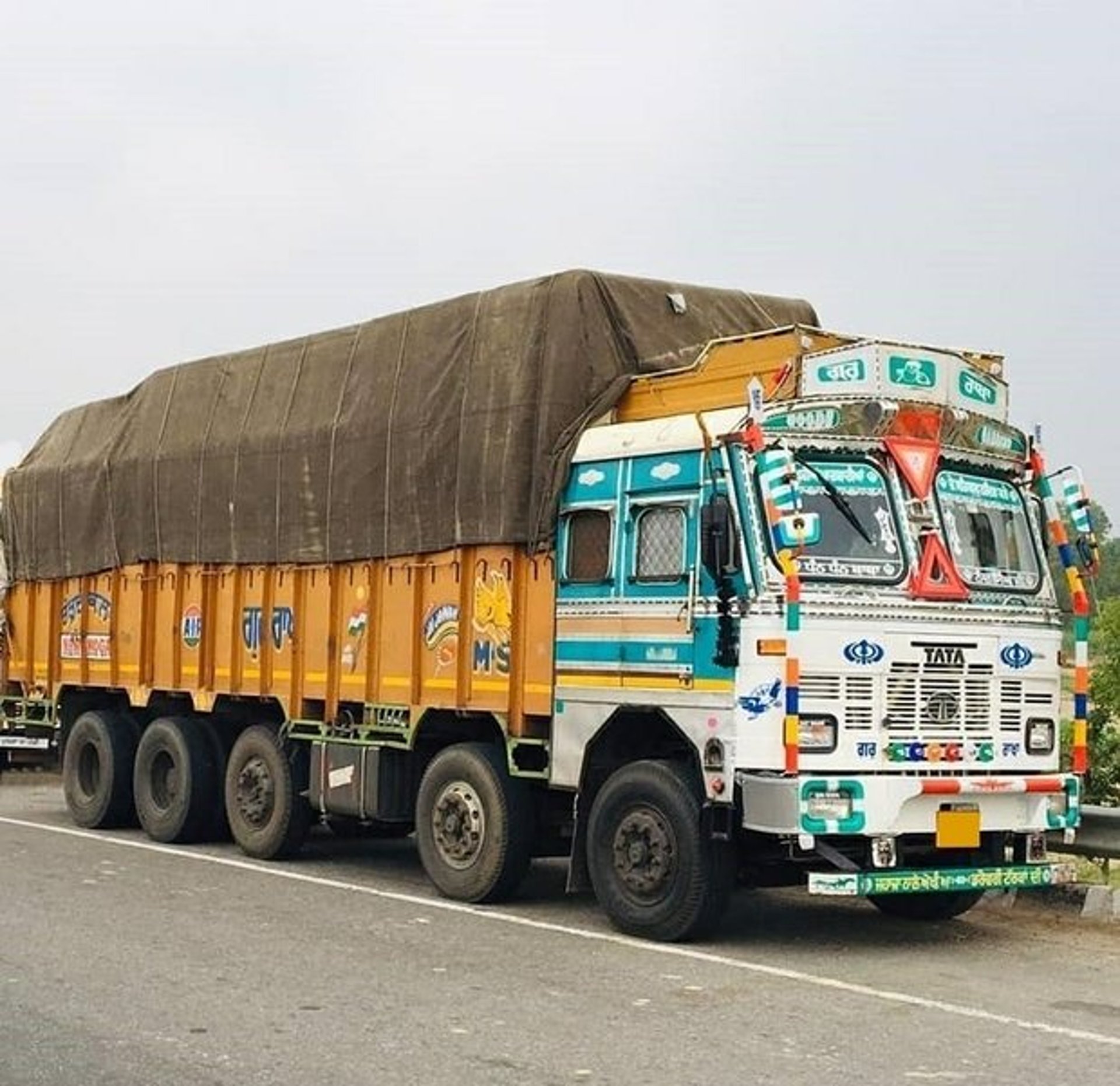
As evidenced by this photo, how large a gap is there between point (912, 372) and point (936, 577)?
3.97 ft

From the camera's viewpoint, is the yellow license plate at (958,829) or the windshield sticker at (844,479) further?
the windshield sticker at (844,479)

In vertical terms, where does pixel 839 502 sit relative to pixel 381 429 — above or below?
below

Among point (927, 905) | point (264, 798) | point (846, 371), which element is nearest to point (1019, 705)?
point (927, 905)

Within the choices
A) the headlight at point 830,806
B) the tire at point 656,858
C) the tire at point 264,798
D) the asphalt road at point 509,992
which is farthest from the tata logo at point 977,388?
the tire at point 264,798

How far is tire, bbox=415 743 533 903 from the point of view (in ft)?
37.1

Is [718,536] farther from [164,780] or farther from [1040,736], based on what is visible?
[164,780]

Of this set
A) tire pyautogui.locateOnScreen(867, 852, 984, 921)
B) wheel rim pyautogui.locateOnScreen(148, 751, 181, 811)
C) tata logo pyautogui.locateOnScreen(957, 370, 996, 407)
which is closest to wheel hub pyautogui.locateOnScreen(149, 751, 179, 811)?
wheel rim pyautogui.locateOnScreen(148, 751, 181, 811)

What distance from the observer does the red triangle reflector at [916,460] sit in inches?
404

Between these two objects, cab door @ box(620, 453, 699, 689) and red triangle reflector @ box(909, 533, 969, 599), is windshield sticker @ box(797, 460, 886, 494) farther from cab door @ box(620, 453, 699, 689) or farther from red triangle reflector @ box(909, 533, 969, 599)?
cab door @ box(620, 453, 699, 689)

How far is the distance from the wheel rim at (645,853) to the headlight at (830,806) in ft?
2.78

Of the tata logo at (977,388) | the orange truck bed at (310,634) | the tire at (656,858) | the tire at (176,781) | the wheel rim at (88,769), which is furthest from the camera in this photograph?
the wheel rim at (88,769)

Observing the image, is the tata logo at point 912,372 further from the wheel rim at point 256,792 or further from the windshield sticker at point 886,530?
the wheel rim at point 256,792

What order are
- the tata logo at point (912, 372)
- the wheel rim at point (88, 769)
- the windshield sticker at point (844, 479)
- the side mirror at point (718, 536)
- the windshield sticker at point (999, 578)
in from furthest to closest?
the wheel rim at point (88, 769), the windshield sticker at point (999, 578), the tata logo at point (912, 372), the windshield sticker at point (844, 479), the side mirror at point (718, 536)

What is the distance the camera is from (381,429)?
12992 millimetres
